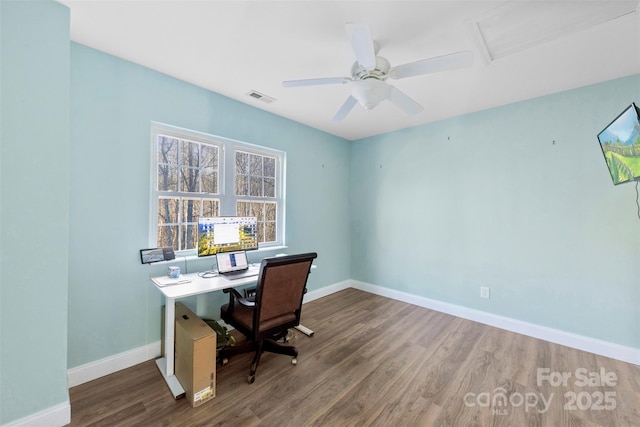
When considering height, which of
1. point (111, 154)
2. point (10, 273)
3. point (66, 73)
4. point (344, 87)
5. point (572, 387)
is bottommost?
point (572, 387)

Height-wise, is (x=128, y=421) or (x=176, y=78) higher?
(x=176, y=78)

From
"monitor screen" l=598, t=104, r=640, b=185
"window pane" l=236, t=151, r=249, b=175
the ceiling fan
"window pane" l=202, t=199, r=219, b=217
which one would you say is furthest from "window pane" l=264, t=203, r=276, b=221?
"monitor screen" l=598, t=104, r=640, b=185

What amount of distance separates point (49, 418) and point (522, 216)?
169 inches

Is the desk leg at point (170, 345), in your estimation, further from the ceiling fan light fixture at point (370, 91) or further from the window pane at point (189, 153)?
the ceiling fan light fixture at point (370, 91)

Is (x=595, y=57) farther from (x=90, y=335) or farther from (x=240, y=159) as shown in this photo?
(x=90, y=335)

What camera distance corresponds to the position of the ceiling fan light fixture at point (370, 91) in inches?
69.0

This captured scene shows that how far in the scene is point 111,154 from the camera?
6.68ft

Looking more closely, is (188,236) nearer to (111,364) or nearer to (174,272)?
(174,272)

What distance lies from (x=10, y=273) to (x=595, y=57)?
4309 mm

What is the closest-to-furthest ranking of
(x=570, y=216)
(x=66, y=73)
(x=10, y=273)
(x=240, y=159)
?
(x=10, y=273) < (x=66, y=73) < (x=570, y=216) < (x=240, y=159)

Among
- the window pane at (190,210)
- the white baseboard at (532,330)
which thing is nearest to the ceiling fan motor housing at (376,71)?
the window pane at (190,210)

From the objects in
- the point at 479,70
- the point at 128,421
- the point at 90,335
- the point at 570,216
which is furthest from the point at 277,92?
the point at 570,216

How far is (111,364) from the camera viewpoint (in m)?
2.02

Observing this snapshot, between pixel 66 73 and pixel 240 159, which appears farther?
pixel 240 159
